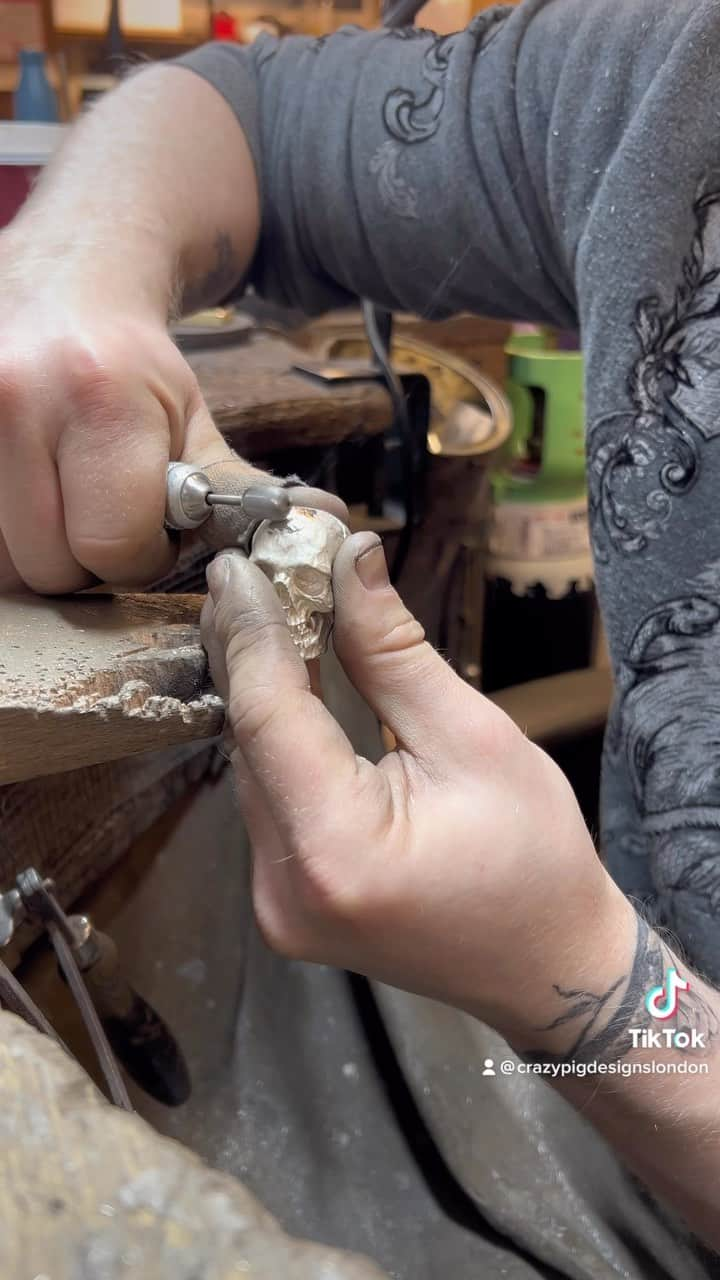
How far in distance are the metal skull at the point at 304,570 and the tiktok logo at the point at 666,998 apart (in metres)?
0.25

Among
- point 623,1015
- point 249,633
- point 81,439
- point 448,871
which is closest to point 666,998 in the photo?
point 623,1015

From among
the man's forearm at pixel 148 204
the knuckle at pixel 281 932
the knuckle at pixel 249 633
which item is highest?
the man's forearm at pixel 148 204

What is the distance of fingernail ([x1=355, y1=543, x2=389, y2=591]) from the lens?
44cm

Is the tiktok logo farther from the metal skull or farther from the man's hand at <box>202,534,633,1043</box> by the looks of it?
the metal skull

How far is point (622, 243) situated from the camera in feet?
2.07

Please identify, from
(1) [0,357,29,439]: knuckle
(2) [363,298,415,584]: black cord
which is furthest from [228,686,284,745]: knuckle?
(2) [363,298,415,584]: black cord

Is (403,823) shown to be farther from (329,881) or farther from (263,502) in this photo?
(263,502)

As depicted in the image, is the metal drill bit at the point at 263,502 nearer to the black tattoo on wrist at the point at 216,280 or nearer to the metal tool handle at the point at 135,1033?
the metal tool handle at the point at 135,1033

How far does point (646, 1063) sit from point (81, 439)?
0.43 meters

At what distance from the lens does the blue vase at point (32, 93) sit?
1.11 metres

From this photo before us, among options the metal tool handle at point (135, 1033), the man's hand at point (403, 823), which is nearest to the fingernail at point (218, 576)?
the man's hand at point (403, 823)

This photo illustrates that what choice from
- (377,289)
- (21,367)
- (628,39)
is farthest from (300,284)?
(21,367)

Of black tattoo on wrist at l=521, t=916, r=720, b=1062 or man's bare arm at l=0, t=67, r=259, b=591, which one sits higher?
man's bare arm at l=0, t=67, r=259, b=591

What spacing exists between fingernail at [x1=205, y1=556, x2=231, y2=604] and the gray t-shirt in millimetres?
319
